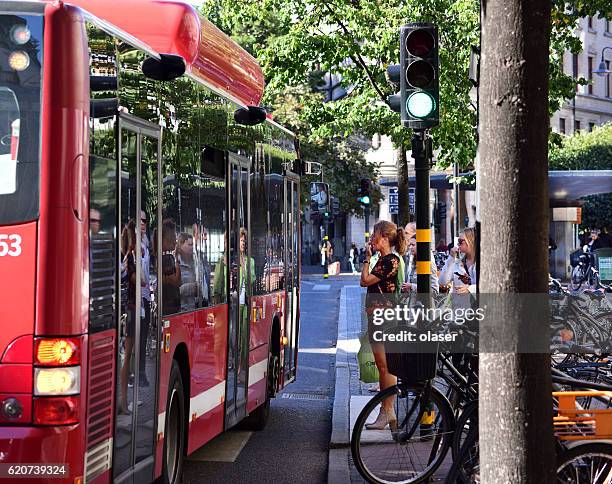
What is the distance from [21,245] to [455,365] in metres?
3.57

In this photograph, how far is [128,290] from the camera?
686cm

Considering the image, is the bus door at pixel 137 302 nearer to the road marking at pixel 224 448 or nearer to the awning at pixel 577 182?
the road marking at pixel 224 448

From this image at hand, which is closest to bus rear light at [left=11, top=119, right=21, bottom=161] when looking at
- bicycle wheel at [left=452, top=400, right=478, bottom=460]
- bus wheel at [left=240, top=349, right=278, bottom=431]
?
bicycle wheel at [left=452, top=400, right=478, bottom=460]

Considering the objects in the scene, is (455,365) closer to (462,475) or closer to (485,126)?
(462,475)

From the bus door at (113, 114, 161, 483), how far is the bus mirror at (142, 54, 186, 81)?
11.7 inches

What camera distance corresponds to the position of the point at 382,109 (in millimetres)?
23219

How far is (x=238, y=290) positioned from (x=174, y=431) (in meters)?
2.25

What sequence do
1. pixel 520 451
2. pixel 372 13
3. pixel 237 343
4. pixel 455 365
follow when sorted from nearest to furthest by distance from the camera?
pixel 520 451
pixel 455 365
pixel 237 343
pixel 372 13

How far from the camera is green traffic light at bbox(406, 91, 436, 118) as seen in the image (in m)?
9.84

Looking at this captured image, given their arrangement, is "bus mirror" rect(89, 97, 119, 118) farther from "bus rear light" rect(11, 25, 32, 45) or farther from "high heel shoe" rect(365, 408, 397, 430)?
"high heel shoe" rect(365, 408, 397, 430)

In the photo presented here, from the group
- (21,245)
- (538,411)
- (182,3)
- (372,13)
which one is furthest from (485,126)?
(372,13)

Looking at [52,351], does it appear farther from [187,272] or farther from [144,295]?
[187,272]

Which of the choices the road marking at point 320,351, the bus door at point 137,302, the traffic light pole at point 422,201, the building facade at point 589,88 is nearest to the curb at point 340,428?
the road marking at point 320,351

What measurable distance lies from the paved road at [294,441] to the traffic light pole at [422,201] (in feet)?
5.63
